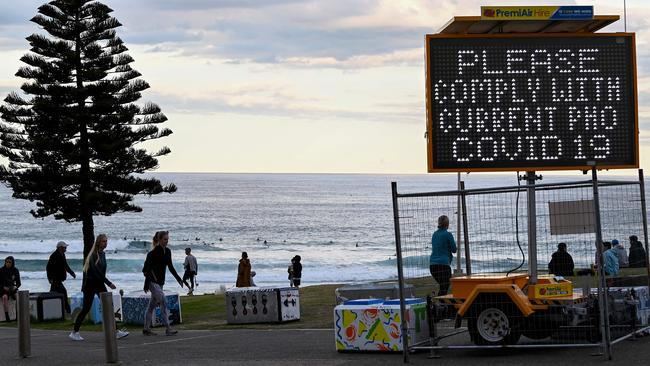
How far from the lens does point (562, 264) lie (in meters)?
14.7

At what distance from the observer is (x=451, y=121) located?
13.1 metres

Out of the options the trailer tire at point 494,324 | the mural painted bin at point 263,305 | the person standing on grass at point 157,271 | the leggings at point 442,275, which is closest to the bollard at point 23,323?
the person standing on grass at point 157,271

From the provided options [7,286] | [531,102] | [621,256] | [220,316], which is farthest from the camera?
[7,286]

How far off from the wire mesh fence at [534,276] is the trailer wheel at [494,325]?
1 cm

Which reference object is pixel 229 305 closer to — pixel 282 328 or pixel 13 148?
pixel 282 328

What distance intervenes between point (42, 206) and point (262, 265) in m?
34.2

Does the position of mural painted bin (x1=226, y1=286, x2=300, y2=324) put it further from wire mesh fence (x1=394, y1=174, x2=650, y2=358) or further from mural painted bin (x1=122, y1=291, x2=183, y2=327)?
wire mesh fence (x1=394, y1=174, x2=650, y2=358)

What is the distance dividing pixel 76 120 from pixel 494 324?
25.4 m

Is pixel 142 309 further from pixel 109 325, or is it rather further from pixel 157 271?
pixel 109 325

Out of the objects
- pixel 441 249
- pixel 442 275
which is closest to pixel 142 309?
pixel 441 249

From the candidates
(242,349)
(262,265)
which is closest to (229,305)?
(242,349)

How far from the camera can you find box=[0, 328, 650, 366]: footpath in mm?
12367

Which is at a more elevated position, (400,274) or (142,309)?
(400,274)

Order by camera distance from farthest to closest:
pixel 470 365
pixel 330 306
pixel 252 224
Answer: pixel 252 224 → pixel 330 306 → pixel 470 365
